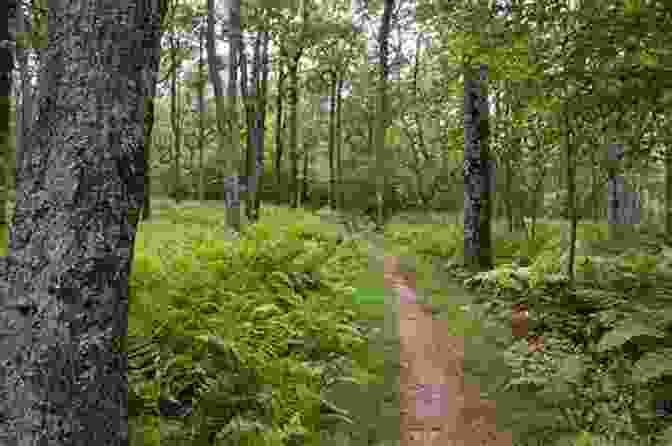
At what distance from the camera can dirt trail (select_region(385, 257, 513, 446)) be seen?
17.4 feet

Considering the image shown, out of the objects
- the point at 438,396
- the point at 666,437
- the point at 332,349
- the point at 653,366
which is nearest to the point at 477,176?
the point at 332,349

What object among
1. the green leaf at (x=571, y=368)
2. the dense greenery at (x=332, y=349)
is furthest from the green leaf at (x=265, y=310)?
the green leaf at (x=571, y=368)

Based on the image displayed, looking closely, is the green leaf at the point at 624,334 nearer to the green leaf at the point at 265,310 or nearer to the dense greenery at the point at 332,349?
the dense greenery at the point at 332,349

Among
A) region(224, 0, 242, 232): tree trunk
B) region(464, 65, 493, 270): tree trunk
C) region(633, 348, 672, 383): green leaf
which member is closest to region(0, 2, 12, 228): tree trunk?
region(224, 0, 242, 232): tree trunk

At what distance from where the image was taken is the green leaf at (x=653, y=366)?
186 inches

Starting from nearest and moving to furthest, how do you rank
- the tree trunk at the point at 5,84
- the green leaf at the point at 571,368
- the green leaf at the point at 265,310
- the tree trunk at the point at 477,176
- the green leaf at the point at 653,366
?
the green leaf at the point at 653,366 < the green leaf at the point at 571,368 < the green leaf at the point at 265,310 < the tree trunk at the point at 5,84 < the tree trunk at the point at 477,176

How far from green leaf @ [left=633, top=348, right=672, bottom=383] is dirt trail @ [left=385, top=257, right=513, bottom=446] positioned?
1.29 meters

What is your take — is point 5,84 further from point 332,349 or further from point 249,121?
point 249,121

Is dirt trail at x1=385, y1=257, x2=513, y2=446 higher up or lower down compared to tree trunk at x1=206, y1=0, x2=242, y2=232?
lower down

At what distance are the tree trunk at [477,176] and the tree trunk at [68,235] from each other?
10034 mm

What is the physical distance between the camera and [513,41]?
26.0 ft

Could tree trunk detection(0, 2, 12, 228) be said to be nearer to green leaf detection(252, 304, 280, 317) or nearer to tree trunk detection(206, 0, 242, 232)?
green leaf detection(252, 304, 280, 317)

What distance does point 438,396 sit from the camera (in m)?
6.18

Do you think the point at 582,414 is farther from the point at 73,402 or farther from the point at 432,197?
the point at 432,197
